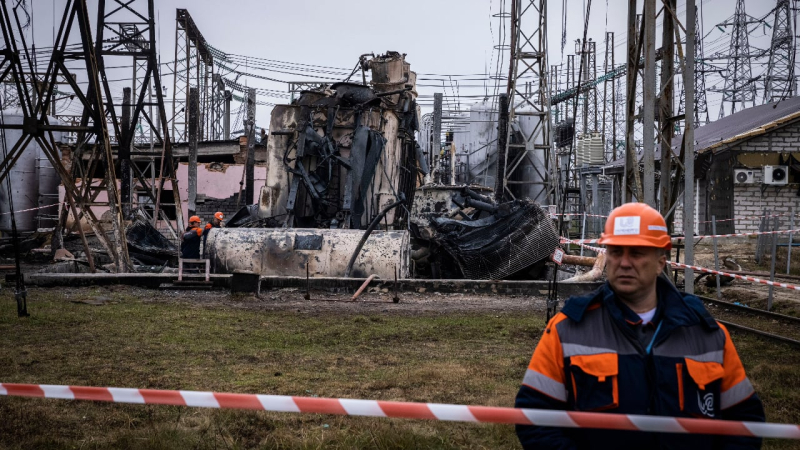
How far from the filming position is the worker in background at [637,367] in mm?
2307

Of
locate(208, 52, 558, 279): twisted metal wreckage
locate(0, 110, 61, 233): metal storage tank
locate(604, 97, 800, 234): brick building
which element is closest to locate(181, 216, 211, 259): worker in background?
locate(208, 52, 558, 279): twisted metal wreckage

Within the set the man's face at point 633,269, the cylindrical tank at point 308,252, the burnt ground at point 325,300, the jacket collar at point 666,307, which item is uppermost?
the man's face at point 633,269

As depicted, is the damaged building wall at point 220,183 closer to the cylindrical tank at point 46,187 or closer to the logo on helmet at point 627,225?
the cylindrical tank at point 46,187

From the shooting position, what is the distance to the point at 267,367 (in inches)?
239

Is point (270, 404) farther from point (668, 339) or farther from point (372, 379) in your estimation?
point (372, 379)

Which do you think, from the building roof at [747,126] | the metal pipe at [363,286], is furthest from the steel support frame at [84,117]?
the building roof at [747,126]

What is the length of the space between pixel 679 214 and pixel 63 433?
24229mm

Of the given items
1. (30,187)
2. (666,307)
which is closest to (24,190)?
(30,187)

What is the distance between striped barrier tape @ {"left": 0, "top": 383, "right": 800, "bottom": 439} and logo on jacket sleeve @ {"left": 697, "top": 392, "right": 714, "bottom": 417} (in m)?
0.07

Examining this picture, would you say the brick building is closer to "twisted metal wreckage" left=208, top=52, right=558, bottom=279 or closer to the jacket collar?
"twisted metal wreckage" left=208, top=52, right=558, bottom=279

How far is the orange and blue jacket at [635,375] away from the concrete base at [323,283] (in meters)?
9.49

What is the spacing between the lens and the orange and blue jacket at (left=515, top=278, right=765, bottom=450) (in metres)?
2.30

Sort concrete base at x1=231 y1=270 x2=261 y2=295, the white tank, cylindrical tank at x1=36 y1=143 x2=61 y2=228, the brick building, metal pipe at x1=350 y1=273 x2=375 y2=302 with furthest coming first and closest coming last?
the white tank < cylindrical tank at x1=36 y1=143 x2=61 y2=228 < the brick building < concrete base at x1=231 y1=270 x2=261 y2=295 < metal pipe at x1=350 y1=273 x2=375 y2=302

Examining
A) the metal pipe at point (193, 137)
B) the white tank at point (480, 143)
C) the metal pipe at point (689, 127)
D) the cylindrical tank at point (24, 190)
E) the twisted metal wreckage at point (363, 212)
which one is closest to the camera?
the metal pipe at point (689, 127)
